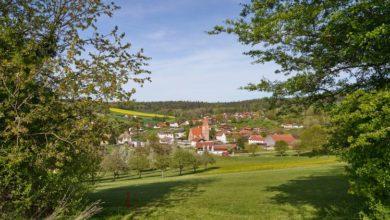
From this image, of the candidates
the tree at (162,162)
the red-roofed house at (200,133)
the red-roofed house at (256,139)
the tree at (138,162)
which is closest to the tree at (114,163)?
the tree at (138,162)

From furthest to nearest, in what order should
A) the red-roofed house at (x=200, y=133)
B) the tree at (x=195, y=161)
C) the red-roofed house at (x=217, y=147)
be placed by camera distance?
the red-roofed house at (x=200, y=133)
the red-roofed house at (x=217, y=147)
the tree at (x=195, y=161)

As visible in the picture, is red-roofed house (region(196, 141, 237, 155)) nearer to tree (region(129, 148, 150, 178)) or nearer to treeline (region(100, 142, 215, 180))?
treeline (region(100, 142, 215, 180))

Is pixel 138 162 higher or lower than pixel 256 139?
lower

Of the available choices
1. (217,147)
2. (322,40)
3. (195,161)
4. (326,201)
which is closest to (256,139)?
(217,147)

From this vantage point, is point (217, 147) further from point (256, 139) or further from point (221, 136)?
point (221, 136)

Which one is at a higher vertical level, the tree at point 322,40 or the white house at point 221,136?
the tree at point 322,40

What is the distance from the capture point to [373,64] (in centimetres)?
1276

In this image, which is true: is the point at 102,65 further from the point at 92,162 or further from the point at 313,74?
the point at 313,74

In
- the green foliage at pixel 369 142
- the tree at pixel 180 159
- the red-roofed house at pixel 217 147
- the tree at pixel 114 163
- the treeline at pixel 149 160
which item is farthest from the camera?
the red-roofed house at pixel 217 147

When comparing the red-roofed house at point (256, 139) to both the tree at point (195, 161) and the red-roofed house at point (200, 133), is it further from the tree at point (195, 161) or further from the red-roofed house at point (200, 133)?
the tree at point (195, 161)

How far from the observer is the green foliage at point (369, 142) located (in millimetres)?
10656

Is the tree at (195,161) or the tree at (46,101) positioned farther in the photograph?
the tree at (195,161)

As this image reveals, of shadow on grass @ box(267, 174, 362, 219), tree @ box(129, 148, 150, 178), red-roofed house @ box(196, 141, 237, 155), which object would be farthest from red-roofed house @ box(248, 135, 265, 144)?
shadow on grass @ box(267, 174, 362, 219)

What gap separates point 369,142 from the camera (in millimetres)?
11094
